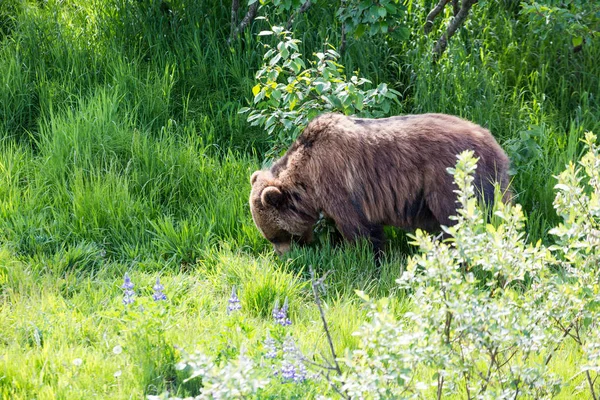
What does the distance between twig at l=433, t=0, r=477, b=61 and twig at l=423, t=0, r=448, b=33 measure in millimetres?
182

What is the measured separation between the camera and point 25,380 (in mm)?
4297

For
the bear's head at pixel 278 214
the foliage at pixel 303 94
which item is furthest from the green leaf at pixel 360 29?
the bear's head at pixel 278 214

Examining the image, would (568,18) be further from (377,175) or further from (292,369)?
(292,369)

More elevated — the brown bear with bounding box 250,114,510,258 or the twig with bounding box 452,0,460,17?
the twig with bounding box 452,0,460,17

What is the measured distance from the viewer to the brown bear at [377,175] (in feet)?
19.5

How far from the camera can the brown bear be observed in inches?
234

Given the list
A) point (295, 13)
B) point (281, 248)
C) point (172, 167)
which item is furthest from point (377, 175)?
point (295, 13)

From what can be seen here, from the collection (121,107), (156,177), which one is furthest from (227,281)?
(121,107)

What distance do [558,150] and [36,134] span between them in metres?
4.52

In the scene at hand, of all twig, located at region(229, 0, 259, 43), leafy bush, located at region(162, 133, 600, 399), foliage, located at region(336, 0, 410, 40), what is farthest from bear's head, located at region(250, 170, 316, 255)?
leafy bush, located at region(162, 133, 600, 399)

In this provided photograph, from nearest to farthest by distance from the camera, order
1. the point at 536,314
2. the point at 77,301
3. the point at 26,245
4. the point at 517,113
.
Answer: the point at 536,314, the point at 77,301, the point at 26,245, the point at 517,113

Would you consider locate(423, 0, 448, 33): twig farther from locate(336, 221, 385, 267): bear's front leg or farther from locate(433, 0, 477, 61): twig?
locate(336, 221, 385, 267): bear's front leg

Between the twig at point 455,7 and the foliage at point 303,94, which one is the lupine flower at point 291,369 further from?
the twig at point 455,7

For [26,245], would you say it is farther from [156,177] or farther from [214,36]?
[214,36]
